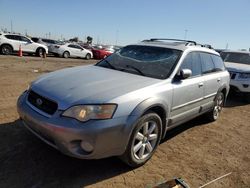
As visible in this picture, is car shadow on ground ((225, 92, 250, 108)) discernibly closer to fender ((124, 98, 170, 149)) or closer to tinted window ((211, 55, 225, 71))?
tinted window ((211, 55, 225, 71))

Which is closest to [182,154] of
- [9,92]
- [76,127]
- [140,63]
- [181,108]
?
[181,108]

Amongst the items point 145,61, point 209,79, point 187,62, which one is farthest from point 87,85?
point 209,79

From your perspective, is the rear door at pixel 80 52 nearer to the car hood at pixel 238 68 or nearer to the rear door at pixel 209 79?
the car hood at pixel 238 68

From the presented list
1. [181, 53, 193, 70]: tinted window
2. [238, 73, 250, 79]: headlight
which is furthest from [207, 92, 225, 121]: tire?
[238, 73, 250, 79]: headlight

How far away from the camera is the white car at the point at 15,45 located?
1875cm

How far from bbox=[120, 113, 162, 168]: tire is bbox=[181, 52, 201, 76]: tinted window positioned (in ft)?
3.93

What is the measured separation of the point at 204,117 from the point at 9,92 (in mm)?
4909

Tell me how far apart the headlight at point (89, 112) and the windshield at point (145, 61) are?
124 cm

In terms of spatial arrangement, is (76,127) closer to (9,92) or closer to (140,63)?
(140,63)

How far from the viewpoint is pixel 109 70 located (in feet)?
14.6

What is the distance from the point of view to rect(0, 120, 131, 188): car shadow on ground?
3.21 meters

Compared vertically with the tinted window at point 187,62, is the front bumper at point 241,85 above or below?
below

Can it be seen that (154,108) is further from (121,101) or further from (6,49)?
(6,49)

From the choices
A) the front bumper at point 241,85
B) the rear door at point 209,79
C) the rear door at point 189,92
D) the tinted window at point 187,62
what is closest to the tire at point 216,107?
the rear door at point 209,79
